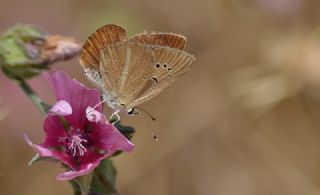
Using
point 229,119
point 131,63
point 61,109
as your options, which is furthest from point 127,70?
point 229,119

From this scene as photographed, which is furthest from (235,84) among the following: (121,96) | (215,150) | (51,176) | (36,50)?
(121,96)

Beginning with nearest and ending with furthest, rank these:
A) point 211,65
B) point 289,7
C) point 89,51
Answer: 1. point 89,51
2. point 289,7
3. point 211,65

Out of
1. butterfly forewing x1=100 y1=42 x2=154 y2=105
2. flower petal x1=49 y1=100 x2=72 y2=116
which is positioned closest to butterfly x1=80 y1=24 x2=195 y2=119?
butterfly forewing x1=100 y1=42 x2=154 y2=105

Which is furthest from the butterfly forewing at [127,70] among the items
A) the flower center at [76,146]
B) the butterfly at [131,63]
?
the flower center at [76,146]

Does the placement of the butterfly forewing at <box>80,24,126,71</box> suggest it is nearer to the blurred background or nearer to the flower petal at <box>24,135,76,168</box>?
the flower petal at <box>24,135,76,168</box>

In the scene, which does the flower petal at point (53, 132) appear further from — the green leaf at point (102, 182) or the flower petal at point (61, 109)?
the green leaf at point (102, 182)

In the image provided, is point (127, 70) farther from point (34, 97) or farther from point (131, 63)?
point (34, 97)

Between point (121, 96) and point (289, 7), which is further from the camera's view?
point (289, 7)

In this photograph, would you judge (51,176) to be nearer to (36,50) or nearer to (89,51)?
(36,50)
